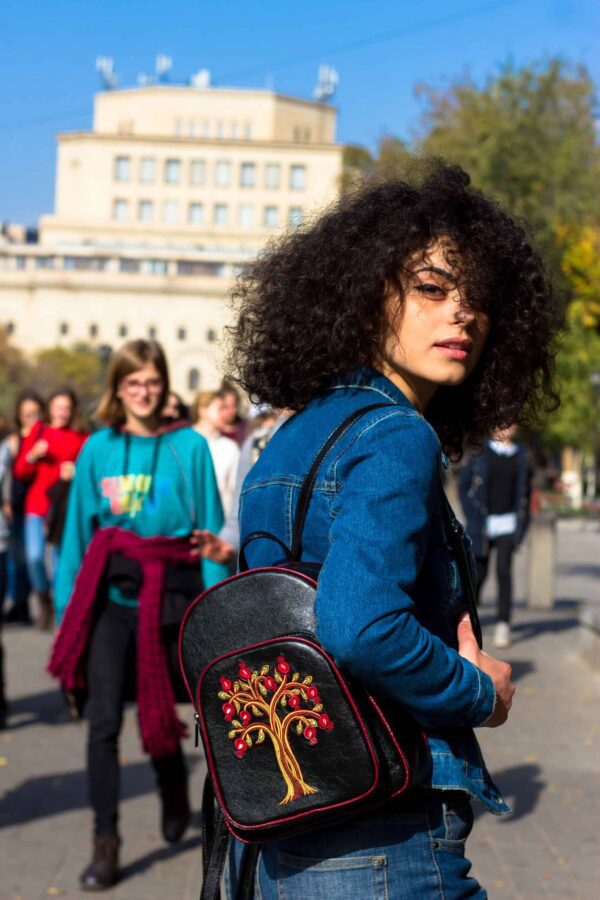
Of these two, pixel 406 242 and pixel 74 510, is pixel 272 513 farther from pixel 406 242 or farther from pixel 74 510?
pixel 74 510

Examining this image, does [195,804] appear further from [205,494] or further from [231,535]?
[205,494]

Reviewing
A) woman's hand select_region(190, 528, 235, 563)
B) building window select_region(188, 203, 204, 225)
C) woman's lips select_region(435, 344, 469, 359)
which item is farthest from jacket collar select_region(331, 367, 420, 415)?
building window select_region(188, 203, 204, 225)

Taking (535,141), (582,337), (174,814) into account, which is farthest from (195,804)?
(535,141)

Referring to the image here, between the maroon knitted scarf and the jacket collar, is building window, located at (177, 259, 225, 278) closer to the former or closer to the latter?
the maroon knitted scarf

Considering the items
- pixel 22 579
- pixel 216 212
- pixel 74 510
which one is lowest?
pixel 22 579

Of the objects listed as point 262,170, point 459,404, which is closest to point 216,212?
point 262,170

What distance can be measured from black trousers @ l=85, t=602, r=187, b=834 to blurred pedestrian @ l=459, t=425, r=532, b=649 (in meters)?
6.59

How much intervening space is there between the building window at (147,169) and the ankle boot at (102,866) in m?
134

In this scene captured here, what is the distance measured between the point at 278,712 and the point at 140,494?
3367 mm

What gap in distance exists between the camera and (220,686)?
2.35 meters

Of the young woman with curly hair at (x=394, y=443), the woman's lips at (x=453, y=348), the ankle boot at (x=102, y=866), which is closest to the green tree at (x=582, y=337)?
the ankle boot at (x=102, y=866)

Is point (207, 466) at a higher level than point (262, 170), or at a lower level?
lower

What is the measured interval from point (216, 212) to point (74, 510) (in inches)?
5168

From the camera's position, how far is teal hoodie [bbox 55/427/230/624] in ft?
18.2
